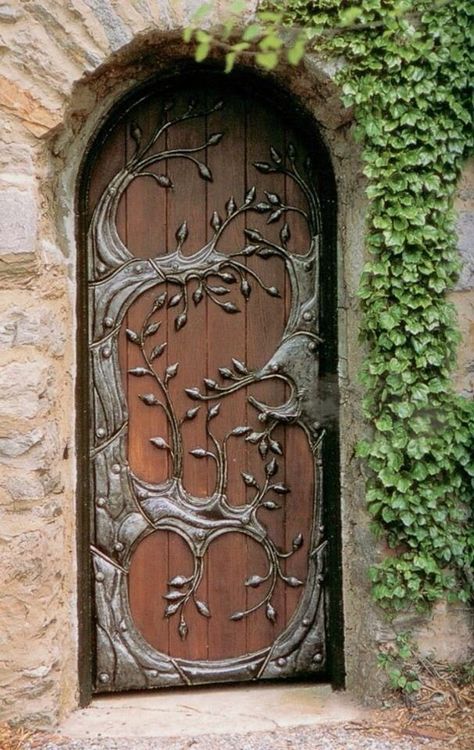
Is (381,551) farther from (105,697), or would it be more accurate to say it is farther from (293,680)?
(105,697)

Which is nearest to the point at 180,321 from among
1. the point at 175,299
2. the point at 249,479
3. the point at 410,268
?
the point at 175,299

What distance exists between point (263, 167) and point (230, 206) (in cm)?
19

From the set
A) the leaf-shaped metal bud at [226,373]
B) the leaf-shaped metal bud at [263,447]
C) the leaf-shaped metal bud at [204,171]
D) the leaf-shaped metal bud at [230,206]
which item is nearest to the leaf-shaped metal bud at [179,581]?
the leaf-shaped metal bud at [263,447]

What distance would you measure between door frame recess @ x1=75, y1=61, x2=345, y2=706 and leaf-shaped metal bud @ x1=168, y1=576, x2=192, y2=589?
0.29 meters

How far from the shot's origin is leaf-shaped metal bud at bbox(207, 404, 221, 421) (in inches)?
125

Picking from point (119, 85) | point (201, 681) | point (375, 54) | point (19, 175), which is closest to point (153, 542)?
point (201, 681)

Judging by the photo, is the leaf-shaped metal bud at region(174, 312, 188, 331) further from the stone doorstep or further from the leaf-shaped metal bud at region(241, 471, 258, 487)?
the stone doorstep

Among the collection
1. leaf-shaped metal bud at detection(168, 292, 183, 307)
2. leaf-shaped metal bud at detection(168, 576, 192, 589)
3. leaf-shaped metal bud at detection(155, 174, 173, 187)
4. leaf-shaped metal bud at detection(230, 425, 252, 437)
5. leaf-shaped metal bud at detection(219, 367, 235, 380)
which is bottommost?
leaf-shaped metal bud at detection(168, 576, 192, 589)

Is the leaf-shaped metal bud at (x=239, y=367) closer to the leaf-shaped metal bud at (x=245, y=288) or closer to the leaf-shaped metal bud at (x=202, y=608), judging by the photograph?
the leaf-shaped metal bud at (x=245, y=288)

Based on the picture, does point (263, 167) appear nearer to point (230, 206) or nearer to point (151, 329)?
point (230, 206)

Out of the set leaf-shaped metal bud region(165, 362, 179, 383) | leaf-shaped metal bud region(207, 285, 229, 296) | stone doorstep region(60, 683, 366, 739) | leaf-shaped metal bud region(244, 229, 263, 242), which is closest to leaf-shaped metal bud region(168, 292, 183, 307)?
leaf-shaped metal bud region(207, 285, 229, 296)

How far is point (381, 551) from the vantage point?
118 inches

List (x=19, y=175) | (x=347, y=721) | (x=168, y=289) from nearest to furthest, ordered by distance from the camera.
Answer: (x=19, y=175), (x=347, y=721), (x=168, y=289)

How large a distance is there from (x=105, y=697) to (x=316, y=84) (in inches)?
90.0
